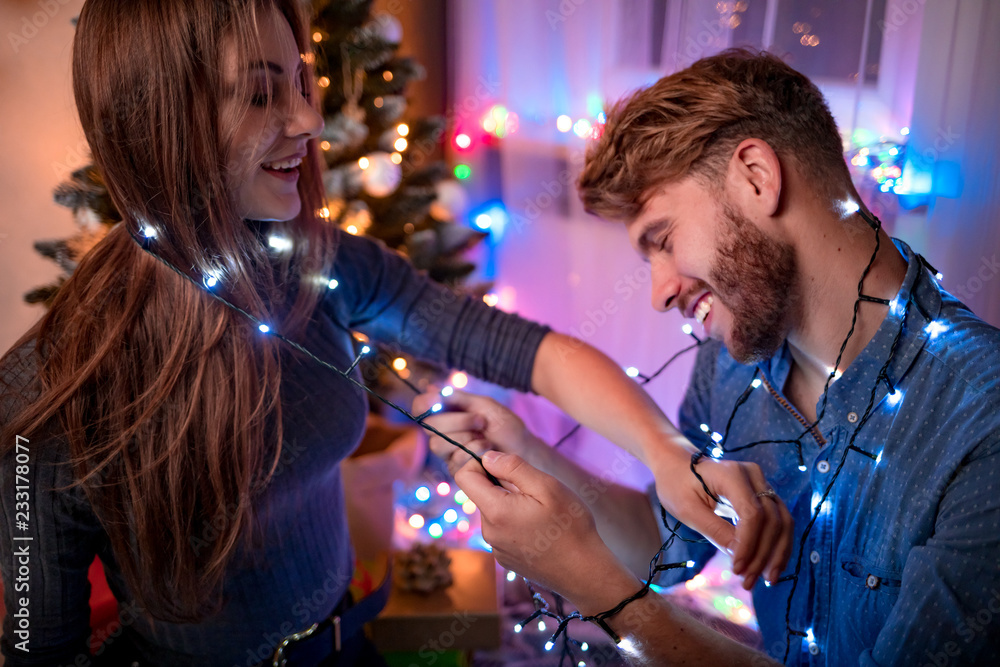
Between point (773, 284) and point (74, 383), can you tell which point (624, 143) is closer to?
point (773, 284)

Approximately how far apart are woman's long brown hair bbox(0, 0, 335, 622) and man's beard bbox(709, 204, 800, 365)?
0.69m

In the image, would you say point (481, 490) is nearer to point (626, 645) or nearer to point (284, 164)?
point (626, 645)

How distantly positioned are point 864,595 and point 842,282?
0.45m

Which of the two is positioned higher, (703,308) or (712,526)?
(703,308)

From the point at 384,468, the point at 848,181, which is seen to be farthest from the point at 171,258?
the point at 384,468

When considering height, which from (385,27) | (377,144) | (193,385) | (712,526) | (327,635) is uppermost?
(385,27)

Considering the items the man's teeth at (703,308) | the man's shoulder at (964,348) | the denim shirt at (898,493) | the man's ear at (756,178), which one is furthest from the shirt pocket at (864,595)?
the man's ear at (756,178)

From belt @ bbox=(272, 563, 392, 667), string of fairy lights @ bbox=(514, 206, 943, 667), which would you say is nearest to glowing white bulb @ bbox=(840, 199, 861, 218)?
string of fairy lights @ bbox=(514, 206, 943, 667)

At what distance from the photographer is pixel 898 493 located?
0.87m

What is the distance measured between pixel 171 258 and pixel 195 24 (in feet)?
0.97

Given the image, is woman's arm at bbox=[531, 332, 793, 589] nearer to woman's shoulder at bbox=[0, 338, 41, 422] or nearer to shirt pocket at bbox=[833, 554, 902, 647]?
shirt pocket at bbox=[833, 554, 902, 647]

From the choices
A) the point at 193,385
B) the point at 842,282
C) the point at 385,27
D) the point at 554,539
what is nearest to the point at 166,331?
the point at 193,385

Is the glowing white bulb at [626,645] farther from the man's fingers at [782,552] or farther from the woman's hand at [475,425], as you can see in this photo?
the woman's hand at [475,425]

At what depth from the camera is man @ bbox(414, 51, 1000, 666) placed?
0.77 metres
